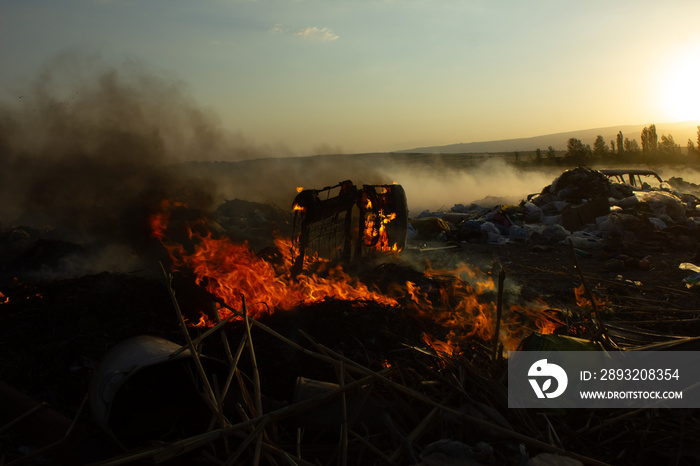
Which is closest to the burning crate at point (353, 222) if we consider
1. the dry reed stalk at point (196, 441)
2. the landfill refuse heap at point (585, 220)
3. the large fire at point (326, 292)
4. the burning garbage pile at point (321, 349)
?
the burning garbage pile at point (321, 349)

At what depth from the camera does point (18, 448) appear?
2928 mm

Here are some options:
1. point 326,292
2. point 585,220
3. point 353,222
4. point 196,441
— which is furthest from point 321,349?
point 585,220

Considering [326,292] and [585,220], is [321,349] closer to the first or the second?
[326,292]

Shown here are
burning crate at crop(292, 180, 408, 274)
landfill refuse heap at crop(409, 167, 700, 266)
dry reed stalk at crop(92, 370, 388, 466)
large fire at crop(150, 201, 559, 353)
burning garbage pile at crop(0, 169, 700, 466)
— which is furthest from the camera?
landfill refuse heap at crop(409, 167, 700, 266)

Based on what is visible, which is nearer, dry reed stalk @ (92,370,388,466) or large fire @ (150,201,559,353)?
dry reed stalk @ (92,370,388,466)

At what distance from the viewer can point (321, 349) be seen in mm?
3146

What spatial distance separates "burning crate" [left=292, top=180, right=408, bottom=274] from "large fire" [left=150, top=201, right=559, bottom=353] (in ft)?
1.36

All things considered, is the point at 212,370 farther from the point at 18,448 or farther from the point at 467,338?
the point at 467,338

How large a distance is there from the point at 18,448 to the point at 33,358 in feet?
4.23

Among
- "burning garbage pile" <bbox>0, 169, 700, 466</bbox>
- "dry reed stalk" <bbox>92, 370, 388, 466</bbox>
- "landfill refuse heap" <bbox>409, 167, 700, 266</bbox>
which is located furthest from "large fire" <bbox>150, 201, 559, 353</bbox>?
"landfill refuse heap" <bbox>409, 167, 700, 266</bbox>

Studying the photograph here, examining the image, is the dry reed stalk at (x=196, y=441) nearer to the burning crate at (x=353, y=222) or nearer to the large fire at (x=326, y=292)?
the large fire at (x=326, y=292)

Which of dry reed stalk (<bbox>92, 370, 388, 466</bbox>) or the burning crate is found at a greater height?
the burning crate

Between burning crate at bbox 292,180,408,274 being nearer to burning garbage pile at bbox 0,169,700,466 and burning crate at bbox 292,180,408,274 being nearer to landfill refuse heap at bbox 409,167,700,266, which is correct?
burning garbage pile at bbox 0,169,700,466

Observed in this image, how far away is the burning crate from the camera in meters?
5.70
